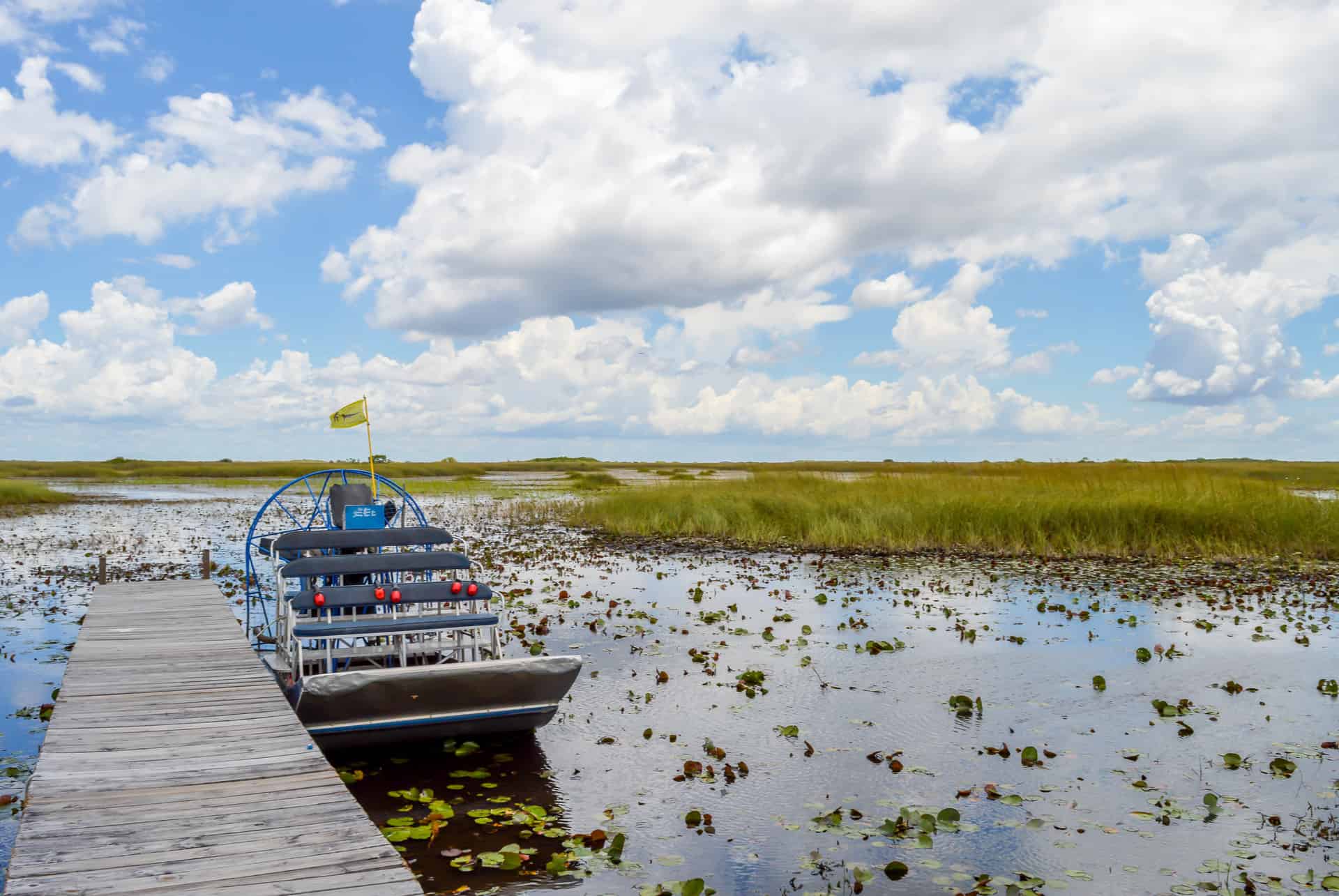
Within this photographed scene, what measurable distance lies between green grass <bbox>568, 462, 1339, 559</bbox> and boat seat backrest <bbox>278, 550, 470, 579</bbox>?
52.2 feet

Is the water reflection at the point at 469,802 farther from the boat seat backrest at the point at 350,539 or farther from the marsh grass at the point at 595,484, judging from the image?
the marsh grass at the point at 595,484

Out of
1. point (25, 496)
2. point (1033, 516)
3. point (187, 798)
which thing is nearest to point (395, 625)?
point (187, 798)

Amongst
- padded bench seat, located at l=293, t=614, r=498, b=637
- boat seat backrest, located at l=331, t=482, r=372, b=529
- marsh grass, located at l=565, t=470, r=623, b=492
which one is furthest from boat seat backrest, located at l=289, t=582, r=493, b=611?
marsh grass, located at l=565, t=470, r=623, b=492

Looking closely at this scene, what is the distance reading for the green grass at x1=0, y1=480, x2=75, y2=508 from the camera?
44000mm

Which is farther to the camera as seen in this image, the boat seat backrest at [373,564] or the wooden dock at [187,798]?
the boat seat backrest at [373,564]

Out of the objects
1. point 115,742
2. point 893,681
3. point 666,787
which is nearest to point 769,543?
point 893,681

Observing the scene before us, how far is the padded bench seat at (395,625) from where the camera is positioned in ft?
29.3

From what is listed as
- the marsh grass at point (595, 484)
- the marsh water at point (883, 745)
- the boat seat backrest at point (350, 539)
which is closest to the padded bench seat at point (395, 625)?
the boat seat backrest at point (350, 539)

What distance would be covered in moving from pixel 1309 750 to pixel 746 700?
545cm

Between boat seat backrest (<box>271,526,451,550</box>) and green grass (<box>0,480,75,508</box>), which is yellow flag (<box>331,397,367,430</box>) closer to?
boat seat backrest (<box>271,526,451,550</box>)

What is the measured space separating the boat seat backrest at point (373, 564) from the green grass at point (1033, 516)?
15922mm

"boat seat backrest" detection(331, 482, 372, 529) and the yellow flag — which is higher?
the yellow flag

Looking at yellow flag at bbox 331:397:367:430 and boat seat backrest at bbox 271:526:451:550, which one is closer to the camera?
boat seat backrest at bbox 271:526:451:550

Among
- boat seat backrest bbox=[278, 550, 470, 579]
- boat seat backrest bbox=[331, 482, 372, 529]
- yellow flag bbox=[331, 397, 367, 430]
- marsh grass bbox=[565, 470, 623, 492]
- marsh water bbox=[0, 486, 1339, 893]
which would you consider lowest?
marsh water bbox=[0, 486, 1339, 893]
